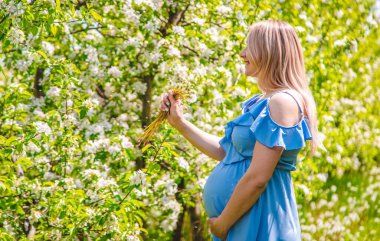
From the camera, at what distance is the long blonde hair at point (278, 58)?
2172mm

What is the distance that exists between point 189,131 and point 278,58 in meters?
0.62

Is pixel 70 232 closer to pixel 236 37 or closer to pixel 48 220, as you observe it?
pixel 48 220

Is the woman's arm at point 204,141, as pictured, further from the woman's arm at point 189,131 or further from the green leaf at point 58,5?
the green leaf at point 58,5

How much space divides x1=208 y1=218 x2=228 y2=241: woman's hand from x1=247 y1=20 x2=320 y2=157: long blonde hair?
448 millimetres

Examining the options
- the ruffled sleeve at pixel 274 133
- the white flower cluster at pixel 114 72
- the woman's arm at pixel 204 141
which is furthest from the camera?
the white flower cluster at pixel 114 72

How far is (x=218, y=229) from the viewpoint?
227cm

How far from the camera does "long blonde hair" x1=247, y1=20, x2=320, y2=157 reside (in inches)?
85.5

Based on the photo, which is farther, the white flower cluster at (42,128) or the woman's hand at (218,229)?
the white flower cluster at (42,128)

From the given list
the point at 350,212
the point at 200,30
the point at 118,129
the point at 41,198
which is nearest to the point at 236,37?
the point at 200,30

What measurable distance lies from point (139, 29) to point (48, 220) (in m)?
1.40

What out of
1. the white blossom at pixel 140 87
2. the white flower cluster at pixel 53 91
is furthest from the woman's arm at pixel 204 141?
the white blossom at pixel 140 87

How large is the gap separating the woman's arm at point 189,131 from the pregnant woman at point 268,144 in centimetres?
29

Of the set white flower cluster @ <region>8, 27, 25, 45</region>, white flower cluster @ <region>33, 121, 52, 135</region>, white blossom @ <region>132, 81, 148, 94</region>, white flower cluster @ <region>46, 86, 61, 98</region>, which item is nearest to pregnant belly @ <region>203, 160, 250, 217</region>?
white flower cluster @ <region>33, 121, 52, 135</region>

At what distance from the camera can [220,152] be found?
102 inches
